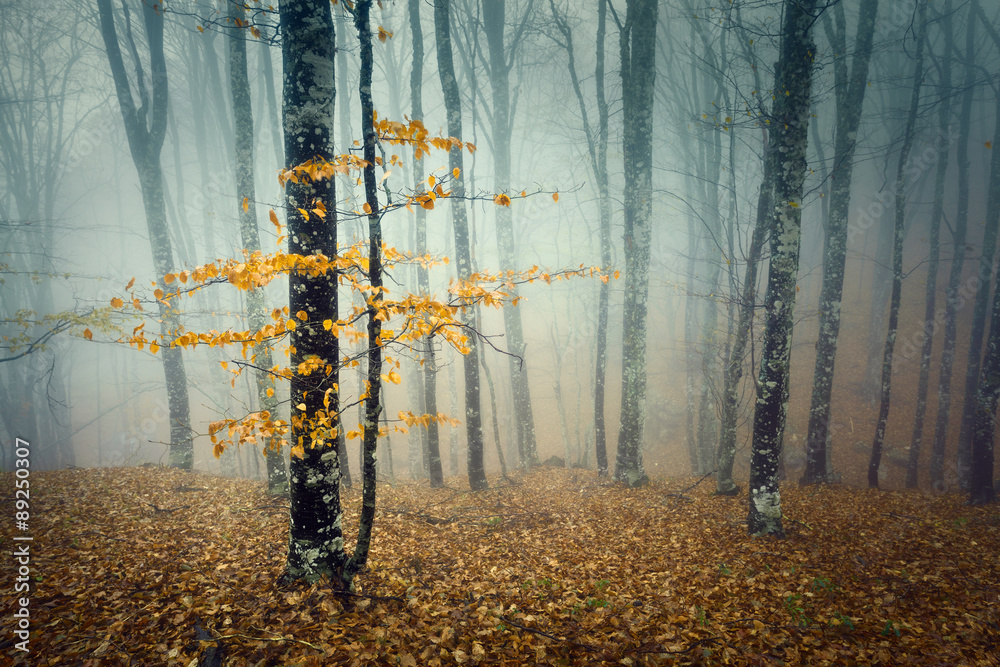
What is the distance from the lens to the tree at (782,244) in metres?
6.09

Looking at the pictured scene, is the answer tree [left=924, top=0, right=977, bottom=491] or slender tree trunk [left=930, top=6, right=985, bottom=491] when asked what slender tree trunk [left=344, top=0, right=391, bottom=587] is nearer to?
tree [left=924, top=0, right=977, bottom=491]

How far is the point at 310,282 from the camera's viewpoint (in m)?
4.09

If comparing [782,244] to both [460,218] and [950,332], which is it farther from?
[950,332]

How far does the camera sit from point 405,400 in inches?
1166

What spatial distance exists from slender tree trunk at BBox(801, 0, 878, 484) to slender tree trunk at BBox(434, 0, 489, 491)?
8.20 metres

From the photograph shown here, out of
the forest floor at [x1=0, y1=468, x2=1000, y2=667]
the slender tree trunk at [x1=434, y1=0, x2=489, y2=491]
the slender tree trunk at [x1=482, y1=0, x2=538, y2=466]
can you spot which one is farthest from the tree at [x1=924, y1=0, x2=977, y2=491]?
the slender tree trunk at [x1=434, y1=0, x2=489, y2=491]

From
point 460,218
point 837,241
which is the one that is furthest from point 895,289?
point 460,218

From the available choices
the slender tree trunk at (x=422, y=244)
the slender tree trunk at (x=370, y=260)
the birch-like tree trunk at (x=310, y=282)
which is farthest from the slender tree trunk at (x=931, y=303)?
the birch-like tree trunk at (x=310, y=282)

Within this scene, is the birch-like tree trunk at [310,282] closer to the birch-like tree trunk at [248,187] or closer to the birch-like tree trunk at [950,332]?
the birch-like tree trunk at [248,187]

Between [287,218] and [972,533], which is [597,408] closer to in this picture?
[972,533]

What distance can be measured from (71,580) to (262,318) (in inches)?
202

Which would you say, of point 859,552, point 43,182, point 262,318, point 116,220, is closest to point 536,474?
point 859,552

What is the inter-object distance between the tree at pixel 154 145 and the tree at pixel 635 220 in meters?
12.5

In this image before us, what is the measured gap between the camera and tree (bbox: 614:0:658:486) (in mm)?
9844
